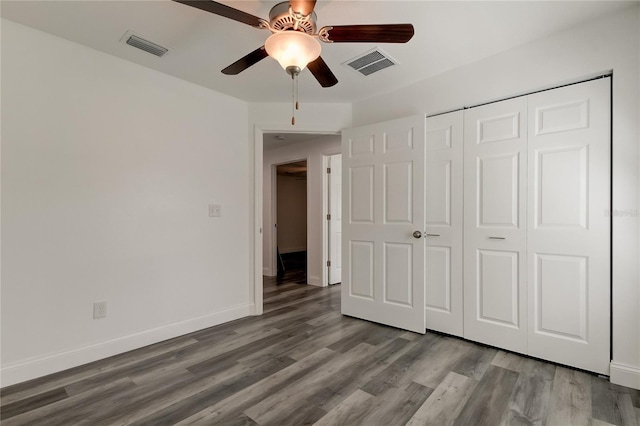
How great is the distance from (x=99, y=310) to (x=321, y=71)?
249 centimetres

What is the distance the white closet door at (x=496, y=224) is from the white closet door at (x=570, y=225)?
0.08 metres

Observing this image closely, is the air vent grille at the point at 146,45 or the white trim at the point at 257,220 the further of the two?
the white trim at the point at 257,220

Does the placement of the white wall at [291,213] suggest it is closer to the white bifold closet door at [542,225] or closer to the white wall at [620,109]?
the white bifold closet door at [542,225]

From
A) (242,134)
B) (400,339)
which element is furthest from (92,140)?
(400,339)

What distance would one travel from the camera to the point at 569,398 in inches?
72.0

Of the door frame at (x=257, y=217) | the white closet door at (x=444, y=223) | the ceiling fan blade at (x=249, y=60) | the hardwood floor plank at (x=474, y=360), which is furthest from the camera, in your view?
the door frame at (x=257, y=217)

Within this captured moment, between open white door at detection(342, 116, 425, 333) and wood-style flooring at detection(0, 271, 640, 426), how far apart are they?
43 cm

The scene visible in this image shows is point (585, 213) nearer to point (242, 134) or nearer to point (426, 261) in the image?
point (426, 261)

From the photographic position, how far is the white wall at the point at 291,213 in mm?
8195

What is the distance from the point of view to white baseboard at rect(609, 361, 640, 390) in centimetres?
190

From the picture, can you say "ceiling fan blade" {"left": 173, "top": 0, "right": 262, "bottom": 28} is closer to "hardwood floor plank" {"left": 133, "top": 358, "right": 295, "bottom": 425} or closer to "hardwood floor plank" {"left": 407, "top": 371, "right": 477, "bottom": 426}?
"hardwood floor plank" {"left": 133, "top": 358, "right": 295, "bottom": 425}

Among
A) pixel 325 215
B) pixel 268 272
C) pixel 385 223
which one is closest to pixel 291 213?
pixel 268 272

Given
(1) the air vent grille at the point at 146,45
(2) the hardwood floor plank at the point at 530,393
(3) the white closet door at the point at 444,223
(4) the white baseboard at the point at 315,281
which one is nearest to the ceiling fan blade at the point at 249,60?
(1) the air vent grille at the point at 146,45

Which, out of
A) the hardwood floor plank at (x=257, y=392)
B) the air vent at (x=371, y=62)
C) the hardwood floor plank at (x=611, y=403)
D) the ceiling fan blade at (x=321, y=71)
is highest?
the air vent at (x=371, y=62)
